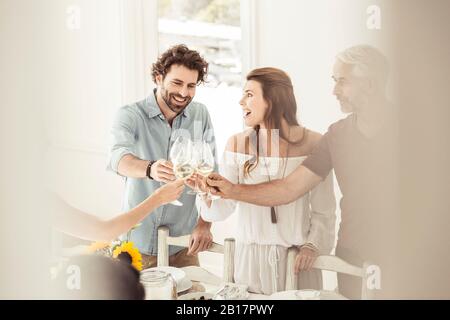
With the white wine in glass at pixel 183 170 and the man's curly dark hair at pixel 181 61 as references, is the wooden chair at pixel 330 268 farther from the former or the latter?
the man's curly dark hair at pixel 181 61

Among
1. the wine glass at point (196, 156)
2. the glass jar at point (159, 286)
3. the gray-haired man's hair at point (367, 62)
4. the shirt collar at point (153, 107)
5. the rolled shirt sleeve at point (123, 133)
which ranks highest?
the gray-haired man's hair at point (367, 62)

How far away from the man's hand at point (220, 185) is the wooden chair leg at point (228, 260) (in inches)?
5.7

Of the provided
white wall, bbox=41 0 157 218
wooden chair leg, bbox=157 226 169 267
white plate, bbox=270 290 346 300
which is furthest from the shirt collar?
white plate, bbox=270 290 346 300

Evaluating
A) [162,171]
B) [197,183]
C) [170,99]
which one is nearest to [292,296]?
[197,183]

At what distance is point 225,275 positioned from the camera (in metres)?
1.98

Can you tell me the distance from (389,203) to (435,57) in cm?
49

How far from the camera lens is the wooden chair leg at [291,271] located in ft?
6.34

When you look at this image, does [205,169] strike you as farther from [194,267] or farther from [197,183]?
[194,267]

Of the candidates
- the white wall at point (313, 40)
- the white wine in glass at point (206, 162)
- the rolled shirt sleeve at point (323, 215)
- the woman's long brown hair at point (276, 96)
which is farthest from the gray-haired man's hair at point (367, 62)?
the white wine in glass at point (206, 162)

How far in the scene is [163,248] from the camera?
2006 millimetres

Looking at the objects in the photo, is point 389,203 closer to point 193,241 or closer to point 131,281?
point 193,241

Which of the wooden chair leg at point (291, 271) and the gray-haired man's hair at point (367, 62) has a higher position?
the gray-haired man's hair at point (367, 62)

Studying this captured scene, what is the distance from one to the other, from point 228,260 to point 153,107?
53cm
